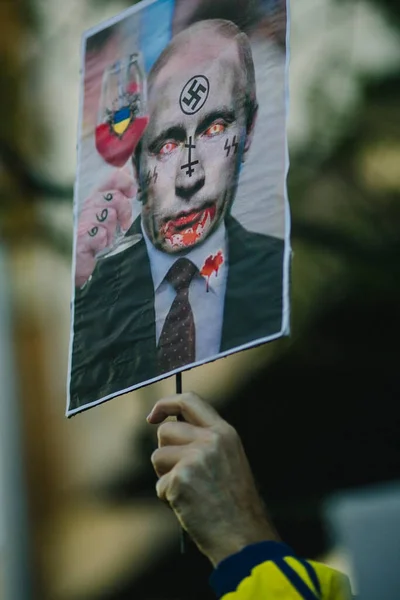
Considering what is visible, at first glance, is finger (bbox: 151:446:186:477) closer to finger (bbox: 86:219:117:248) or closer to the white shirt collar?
the white shirt collar

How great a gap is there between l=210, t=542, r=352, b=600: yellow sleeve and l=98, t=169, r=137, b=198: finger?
0.68 m

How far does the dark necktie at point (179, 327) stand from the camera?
2061mm

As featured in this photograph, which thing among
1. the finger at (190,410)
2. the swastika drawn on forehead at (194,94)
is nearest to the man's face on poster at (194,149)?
the swastika drawn on forehead at (194,94)

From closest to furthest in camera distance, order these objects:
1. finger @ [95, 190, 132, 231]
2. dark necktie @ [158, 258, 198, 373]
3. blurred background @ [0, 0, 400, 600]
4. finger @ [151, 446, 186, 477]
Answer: finger @ [151, 446, 186, 477]
dark necktie @ [158, 258, 198, 373]
finger @ [95, 190, 132, 231]
blurred background @ [0, 0, 400, 600]

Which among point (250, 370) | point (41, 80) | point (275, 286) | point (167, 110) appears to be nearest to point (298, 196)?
point (250, 370)

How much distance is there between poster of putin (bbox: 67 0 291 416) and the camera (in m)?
2.04

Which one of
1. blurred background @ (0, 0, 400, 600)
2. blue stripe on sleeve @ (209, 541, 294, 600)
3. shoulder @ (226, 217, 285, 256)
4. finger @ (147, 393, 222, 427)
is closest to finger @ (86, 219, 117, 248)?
shoulder @ (226, 217, 285, 256)

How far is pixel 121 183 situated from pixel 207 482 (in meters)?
0.61

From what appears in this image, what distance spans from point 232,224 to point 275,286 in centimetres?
16

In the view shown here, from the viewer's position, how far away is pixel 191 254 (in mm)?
Result: 2125

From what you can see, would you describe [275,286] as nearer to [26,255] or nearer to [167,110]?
[167,110]

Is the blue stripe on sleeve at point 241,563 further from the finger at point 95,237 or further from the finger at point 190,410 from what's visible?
the finger at point 95,237

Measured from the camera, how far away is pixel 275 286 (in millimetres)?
1977

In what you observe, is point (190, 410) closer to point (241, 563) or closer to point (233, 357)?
→ point (241, 563)
